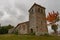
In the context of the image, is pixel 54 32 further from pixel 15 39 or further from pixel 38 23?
pixel 15 39

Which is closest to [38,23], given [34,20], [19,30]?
[34,20]

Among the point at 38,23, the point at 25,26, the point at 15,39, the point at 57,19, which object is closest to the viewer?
the point at 15,39

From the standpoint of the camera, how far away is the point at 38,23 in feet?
167

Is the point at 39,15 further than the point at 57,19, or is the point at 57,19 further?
the point at 57,19

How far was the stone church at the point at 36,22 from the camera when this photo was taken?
5042 centimetres

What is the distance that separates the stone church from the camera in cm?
5042

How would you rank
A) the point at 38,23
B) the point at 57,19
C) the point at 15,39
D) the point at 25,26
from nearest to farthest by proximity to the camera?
the point at 15,39 < the point at 38,23 < the point at 25,26 < the point at 57,19

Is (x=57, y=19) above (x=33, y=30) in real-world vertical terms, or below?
above

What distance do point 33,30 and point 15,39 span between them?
1537cm

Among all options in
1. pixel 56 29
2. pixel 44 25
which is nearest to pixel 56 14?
pixel 56 29

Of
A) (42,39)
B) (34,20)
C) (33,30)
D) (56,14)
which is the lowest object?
(42,39)

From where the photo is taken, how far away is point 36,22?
50.6 meters

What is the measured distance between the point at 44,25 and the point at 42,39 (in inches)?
576

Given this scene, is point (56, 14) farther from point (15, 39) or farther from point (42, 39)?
point (15, 39)
